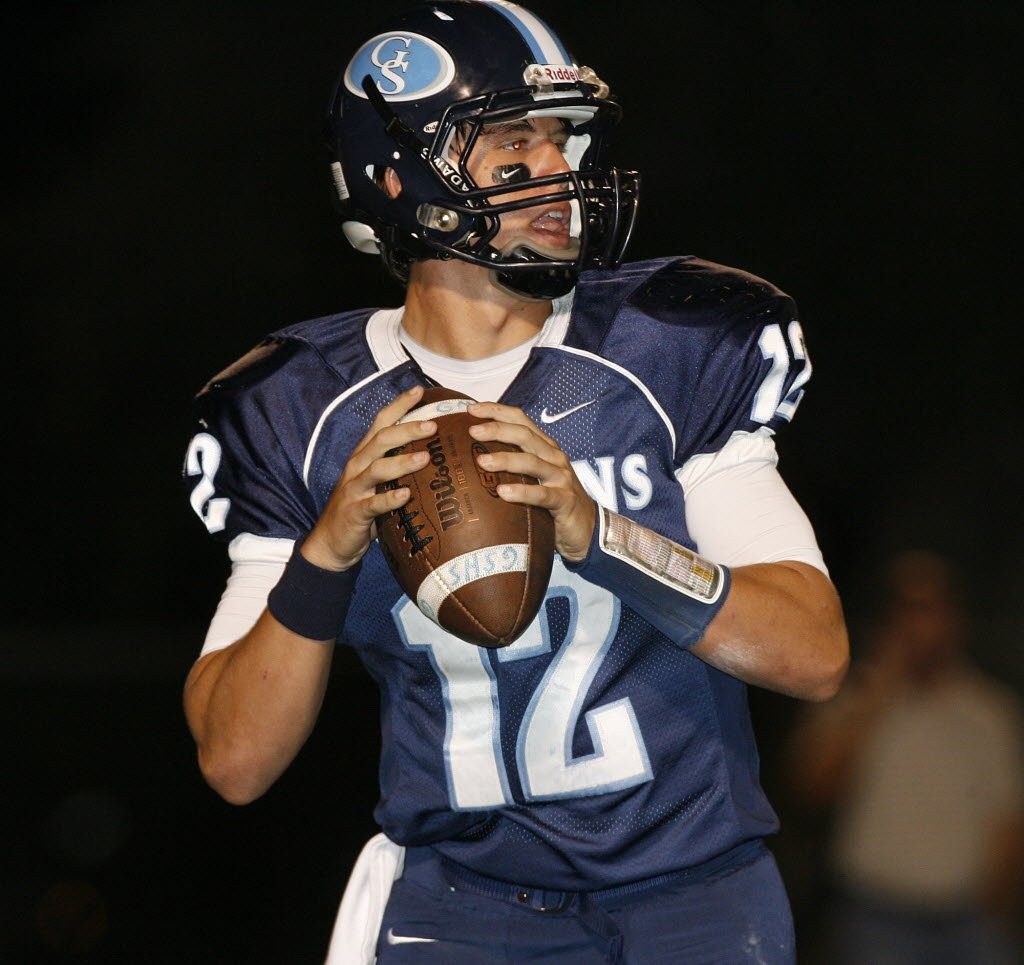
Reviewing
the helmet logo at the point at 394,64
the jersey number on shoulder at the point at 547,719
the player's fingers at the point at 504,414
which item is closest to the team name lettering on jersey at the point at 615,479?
the jersey number on shoulder at the point at 547,719

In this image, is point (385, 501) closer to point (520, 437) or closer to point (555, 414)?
point (520, 437)

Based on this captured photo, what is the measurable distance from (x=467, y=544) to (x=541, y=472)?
0.14 metres

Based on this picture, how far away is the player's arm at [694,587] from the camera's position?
1.93m

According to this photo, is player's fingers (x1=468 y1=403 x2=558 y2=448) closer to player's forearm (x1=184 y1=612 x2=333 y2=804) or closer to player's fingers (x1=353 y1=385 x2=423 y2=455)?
player's fingers (x1=353 y1=385 x2=423 y2=455)

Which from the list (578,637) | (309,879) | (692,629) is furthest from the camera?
(309,879)

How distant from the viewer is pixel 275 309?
5.58m

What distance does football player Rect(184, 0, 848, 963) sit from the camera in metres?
2.08

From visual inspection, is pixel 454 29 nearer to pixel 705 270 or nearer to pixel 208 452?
pixel 705 270

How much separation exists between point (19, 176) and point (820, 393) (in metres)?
2.96

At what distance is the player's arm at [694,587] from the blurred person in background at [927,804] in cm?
219

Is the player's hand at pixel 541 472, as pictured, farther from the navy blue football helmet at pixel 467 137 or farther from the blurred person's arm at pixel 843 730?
the blurred person's arm at pixel 843 730

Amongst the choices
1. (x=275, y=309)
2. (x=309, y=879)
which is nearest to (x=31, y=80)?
(x=275, y=309)

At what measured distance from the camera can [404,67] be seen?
2387 millimetres

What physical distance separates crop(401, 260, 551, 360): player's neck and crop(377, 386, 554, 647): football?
0.38m
